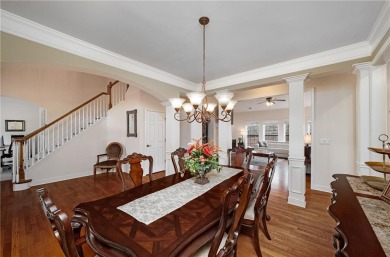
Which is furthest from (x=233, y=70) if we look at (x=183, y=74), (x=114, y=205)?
(x=114, y=205)

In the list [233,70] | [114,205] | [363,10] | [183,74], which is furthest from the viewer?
[183,74]

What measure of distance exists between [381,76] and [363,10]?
1088mm

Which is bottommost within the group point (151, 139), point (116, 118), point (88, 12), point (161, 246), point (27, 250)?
point (27, 250)

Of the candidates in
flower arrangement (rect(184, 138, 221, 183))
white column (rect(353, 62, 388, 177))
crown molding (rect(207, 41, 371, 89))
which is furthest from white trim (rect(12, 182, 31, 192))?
white column (rect(353, 62, 388, 177))

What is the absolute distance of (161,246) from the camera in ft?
2.86

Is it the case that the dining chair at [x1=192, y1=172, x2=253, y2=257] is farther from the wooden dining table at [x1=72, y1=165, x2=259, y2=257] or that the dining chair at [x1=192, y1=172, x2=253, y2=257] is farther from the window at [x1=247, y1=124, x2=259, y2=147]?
the window at [x1=247, y1=124, x2=259, y2=147]

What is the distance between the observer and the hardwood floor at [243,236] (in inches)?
71.0

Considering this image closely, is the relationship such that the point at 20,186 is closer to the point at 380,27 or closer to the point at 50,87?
the point at 50,87

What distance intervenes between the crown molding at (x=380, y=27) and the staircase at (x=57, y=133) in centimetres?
578

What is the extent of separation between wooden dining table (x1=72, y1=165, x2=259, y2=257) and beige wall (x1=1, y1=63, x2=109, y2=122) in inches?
196

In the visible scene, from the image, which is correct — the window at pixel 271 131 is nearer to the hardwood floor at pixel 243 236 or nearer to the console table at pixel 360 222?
the hardwood floor at pixel 243 236

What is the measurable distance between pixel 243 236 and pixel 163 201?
130cm

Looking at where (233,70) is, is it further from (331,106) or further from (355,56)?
(331,106)

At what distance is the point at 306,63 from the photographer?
9.14 ft
